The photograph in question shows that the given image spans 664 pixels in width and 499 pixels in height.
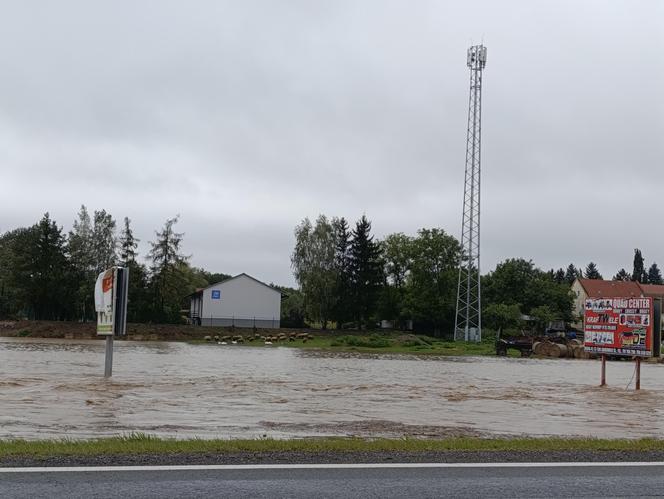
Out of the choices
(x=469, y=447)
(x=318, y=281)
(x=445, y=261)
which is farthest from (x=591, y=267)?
(x=469, y=447)

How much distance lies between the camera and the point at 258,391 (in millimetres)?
20641

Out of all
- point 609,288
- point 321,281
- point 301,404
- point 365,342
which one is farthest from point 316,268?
point 301,404

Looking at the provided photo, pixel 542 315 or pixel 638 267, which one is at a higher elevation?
pixel 638 267

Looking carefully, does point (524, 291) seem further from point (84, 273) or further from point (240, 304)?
point (84, 273)

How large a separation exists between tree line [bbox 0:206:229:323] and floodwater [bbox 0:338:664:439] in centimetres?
5115

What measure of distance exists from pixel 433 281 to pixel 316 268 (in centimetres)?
1720

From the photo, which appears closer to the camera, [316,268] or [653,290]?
[316,268]

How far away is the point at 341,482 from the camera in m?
7.36

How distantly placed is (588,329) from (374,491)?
69.6 ft

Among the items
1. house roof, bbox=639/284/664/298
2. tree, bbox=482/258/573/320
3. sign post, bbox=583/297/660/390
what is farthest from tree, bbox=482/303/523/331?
sign post, bbox=583/297/660/390

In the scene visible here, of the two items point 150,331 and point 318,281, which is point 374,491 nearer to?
point 150,331

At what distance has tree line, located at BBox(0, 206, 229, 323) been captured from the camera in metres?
77.5

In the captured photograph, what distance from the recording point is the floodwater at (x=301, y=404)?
13055 millimetres

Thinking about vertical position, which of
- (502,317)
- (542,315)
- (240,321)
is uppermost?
(542,315)
